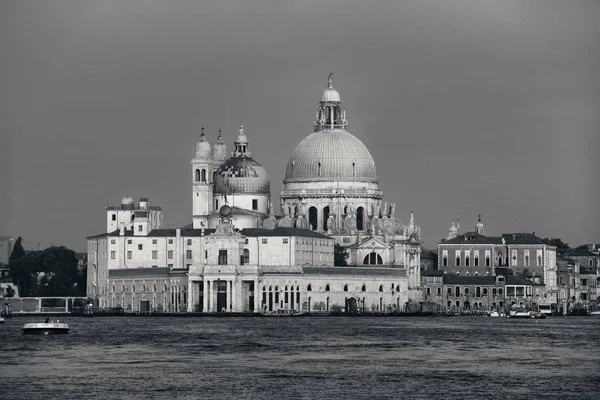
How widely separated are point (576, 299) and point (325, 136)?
28164mm

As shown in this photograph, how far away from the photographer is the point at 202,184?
546 ft

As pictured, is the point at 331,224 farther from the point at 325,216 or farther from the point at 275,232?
the point at 275,232

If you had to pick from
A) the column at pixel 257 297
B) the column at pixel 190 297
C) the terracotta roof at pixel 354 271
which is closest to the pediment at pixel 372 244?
the terracotta roof at pixel 354 271

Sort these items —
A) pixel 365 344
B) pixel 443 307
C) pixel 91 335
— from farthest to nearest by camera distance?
pixel 443 307 → pixel 91 335 → pixel 365 344

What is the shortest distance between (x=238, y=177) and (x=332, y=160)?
7.66 meters

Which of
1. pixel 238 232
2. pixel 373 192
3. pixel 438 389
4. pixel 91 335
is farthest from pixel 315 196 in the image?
pixel 438 389

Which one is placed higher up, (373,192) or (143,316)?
(373,192)

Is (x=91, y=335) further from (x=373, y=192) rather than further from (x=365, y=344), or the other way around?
(x=373, y=192)

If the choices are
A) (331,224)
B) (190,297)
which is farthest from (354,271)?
(190,297)

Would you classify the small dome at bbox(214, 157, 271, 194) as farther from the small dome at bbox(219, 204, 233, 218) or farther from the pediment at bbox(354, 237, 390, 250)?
the small dome at bbox(219, 204, 233, 218)

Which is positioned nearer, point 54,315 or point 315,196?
point 54,315

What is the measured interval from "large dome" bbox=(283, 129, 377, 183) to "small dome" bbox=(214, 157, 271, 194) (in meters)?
3.57

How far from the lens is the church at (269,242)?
15212 cm

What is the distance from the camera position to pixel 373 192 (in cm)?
17175
